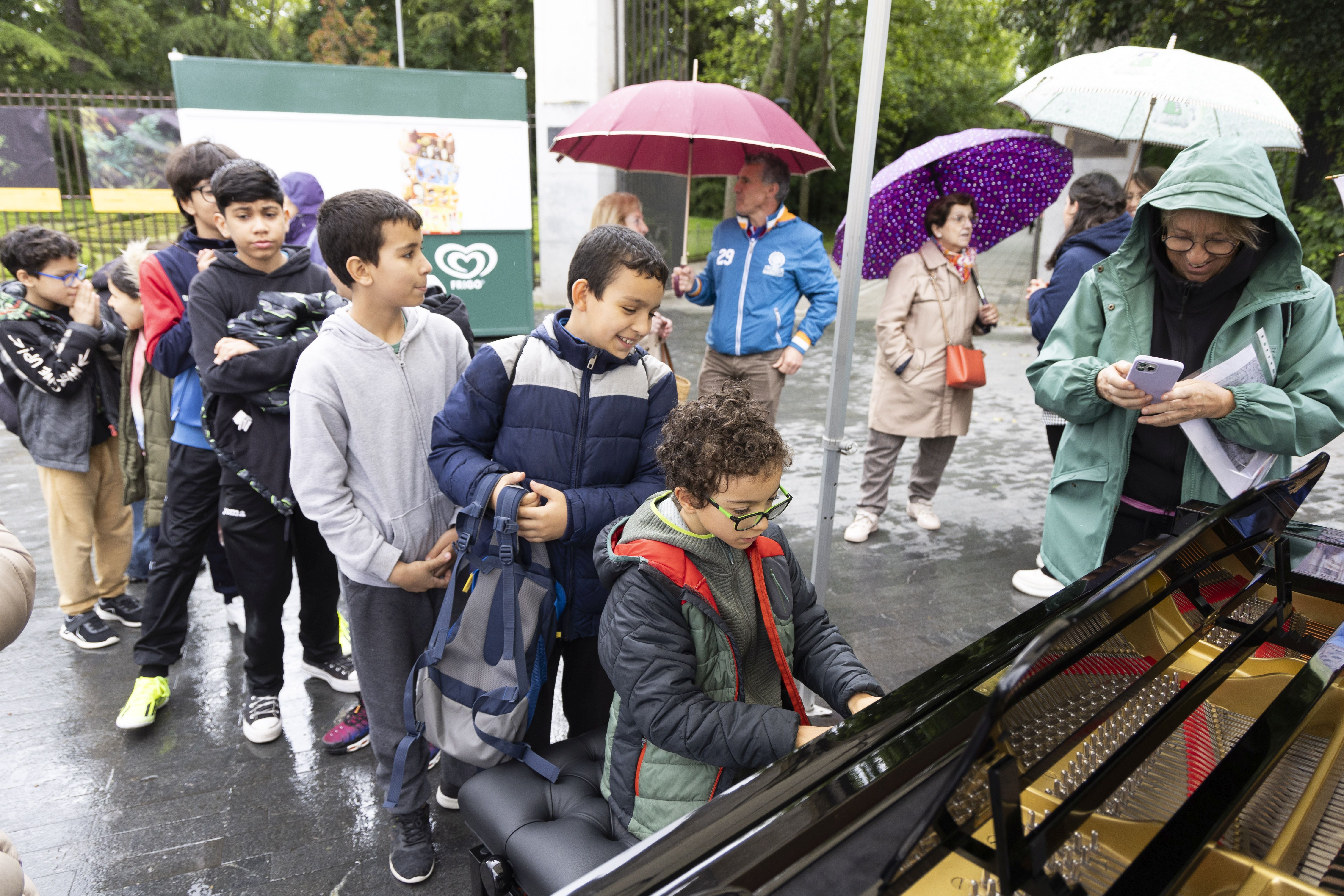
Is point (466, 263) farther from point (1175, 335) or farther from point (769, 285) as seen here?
point (1175, 335)

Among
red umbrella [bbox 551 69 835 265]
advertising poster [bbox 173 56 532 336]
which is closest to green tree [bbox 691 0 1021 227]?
advertising poster [bbox 173 56 532 336]

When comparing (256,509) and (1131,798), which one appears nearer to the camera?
(1131,798)

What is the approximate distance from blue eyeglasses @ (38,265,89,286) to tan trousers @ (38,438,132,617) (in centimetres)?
68

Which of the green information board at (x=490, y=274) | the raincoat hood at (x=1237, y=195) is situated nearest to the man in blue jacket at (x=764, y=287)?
the raincoat hood at (x=1237, y=195)

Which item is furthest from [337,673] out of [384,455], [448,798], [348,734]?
[384,455]

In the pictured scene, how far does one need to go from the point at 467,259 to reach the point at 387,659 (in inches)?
267

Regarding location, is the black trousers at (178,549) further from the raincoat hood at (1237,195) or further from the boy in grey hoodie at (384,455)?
the raincoat hood at (1237,195)

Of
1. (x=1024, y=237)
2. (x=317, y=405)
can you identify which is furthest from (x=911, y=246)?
(x=1024, y=237)

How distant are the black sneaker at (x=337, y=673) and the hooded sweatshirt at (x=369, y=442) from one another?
111cm

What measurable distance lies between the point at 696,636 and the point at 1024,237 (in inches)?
1389

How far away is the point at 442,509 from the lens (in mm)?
2406

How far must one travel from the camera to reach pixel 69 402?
3.44 m

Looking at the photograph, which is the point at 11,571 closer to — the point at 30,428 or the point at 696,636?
the point at 696,636

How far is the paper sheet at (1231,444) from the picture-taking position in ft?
7.32
